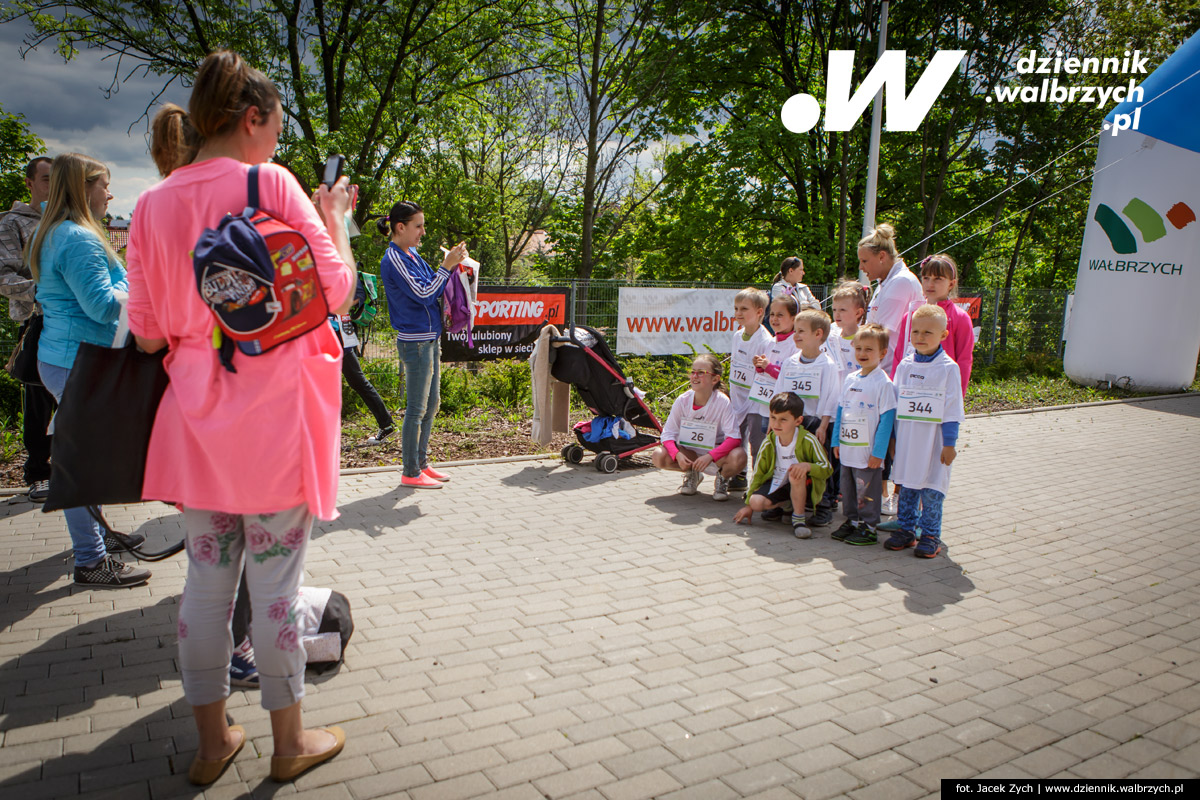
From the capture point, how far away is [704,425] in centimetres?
670

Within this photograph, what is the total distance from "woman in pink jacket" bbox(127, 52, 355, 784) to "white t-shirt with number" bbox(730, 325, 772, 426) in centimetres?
456

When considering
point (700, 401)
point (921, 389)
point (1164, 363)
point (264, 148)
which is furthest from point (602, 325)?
point (264, 148)

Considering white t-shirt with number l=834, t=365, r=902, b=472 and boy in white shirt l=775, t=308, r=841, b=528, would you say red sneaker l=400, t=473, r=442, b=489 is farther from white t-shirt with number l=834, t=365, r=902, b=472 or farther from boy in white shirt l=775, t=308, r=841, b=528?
white t-shirt with number l=834, t=365, r=902, b=472

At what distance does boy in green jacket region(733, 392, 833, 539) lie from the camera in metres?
5.63

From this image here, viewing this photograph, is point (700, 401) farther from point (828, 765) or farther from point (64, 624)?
point (64, 624)

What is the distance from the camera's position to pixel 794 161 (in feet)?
71.9

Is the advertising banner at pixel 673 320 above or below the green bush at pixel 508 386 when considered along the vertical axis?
above

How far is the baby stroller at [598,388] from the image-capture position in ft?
24.2

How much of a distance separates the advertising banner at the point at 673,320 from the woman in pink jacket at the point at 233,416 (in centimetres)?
1141

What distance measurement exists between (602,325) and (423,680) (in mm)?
10491

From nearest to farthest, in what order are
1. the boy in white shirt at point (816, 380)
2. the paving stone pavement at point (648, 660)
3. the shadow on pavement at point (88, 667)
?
the paving stone pavement at point (648, 660)
the shadow on pavement at point (88, 667)
the boy in white shirt at point (816, 380)

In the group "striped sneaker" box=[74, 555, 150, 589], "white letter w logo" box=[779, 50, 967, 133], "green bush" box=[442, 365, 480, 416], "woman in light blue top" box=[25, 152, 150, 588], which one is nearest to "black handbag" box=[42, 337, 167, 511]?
"woman in light blue top" box=[25, 152, 150, 588]

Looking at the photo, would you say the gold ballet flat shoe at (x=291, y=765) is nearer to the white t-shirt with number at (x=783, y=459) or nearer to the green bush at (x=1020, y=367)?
the white t-shirt with number at (x=783, y=459)

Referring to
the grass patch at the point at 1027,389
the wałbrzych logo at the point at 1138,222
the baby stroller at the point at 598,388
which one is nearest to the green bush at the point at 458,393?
the baby stroller at the point at 598,388
